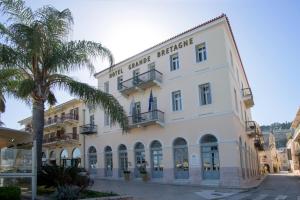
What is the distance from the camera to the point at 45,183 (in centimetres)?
1339

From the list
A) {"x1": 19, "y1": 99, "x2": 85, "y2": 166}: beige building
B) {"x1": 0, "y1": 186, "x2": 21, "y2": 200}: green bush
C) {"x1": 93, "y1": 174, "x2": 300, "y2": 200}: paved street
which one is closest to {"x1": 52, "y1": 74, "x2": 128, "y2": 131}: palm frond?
{"x1": 93, "y1": 174, "x2": 300, "y2": 200}: paved street

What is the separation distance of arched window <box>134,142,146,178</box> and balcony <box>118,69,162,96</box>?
4.79 meters

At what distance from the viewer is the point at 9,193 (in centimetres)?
1044

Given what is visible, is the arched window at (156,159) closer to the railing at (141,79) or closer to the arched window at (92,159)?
the railing at (141,79)

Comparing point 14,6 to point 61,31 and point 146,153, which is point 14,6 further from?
point 146,153

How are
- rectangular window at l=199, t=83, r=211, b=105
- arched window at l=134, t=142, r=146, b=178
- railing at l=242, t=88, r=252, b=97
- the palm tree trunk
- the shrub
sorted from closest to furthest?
the shrub, the palm tree trunk, rectangular window at l=199, t=83, r=211, b=105, arched window at l=134, t=142, r=146, b=178, railing at l=242, t=88, r=252, b=97

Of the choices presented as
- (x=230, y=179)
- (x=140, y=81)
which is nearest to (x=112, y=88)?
(x=140, y=81)

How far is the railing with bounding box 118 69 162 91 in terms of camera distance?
27.1m

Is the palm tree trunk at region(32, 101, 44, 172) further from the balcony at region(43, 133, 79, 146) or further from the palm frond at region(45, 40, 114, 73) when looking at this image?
the balcony at region(43, 133, 79, 146)

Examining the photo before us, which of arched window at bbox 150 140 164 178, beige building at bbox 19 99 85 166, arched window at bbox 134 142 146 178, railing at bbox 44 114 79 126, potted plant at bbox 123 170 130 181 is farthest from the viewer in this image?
railing at bbox 44 114 79 126

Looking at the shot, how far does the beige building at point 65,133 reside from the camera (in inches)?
1453

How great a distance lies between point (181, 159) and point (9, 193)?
16238 millimetres

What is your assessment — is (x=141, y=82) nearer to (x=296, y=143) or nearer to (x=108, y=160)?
(x=108, y=160)

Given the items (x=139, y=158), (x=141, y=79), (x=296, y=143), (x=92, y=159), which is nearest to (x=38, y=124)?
(x=141, y=79)
